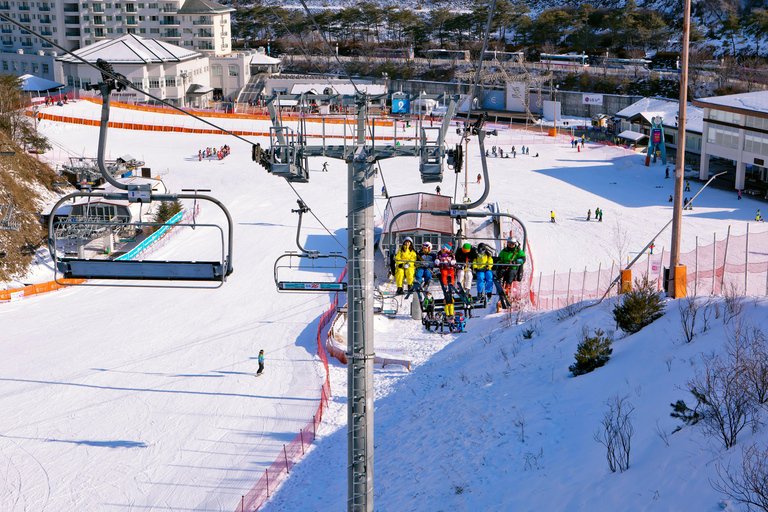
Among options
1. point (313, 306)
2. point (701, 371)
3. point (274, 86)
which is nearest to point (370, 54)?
point (274, 86)

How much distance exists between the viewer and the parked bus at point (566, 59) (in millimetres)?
80625

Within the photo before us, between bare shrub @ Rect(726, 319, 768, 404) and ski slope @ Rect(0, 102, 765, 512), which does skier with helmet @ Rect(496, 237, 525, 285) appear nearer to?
ski slope @ Rect(0, 102, 765, 512)

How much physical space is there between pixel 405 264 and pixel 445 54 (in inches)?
3306

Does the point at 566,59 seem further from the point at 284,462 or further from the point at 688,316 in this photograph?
the point at 284,462

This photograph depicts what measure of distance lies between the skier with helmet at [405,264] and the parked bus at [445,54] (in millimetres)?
78950

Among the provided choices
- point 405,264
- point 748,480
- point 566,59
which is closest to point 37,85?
point 566,59

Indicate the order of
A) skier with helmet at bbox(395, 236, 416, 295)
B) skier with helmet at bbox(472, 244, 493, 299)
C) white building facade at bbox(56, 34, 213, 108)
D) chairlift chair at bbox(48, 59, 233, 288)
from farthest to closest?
white building facade at bbox(56, 34, 213, 108) < skier with helmet at bbox(472, 244, 493, 299) < skier with helmet at bbox(395, 236, 416, 295) < chairlift chair at bbox(48, 59, 233, 288)

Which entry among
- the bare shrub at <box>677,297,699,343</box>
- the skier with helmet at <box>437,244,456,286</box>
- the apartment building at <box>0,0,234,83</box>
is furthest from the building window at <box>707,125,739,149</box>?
the apartment building at <box>0,0,234,83</box>

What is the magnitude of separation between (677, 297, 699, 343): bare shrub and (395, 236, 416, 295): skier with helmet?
16.5ft

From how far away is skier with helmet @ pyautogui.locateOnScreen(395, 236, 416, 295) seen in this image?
45.9 ft

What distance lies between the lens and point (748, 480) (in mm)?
8195

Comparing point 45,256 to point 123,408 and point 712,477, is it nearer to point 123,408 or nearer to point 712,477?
point 123,408

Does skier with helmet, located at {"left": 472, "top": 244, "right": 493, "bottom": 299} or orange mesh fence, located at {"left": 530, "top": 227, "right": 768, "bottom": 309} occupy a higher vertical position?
skier with helmet, located at {"left": 472, "top": 244, "right": 493, "bottom": 299}

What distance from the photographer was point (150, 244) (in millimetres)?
32875
